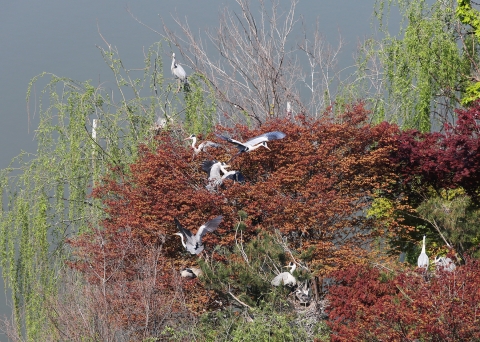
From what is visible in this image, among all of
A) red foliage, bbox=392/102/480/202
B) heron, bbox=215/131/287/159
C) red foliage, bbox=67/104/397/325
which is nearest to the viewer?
heron, bbox=215/131/287/159

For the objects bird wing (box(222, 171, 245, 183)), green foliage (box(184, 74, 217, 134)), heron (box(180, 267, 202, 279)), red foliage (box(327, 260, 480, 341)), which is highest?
green foliage (box(184, 74, 217, 134))

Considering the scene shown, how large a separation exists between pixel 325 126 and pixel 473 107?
7.62ft

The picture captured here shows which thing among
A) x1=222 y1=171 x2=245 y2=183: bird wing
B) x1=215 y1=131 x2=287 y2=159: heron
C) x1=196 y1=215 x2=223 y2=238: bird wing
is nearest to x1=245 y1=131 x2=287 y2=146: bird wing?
x1=215 y1=131 x2=287 y2=159: heron

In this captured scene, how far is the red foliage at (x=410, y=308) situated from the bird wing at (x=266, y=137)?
2656 millimetres

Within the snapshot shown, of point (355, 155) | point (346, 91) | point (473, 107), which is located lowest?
point (355, 155)

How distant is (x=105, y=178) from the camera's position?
1354 cm

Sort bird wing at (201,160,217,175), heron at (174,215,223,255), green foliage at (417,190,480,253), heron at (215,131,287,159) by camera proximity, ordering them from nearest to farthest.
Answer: heron at (174,215,223,255) < green foliage at (417,190,480,253) < heron at (215,131,287,159) < bird wing at (201,160,217,175)

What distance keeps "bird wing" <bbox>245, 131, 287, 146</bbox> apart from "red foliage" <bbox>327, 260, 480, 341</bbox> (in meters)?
2.66

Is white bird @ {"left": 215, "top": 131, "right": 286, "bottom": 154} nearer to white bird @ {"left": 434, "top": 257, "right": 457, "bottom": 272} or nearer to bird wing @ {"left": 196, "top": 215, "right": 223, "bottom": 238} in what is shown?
bird wing @ {"left": 196, "top": 215, "right": 223, "bottom": 238}

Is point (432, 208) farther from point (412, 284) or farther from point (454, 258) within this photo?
point (412, 284)

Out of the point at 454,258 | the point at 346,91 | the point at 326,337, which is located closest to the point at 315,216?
the point at 454,258

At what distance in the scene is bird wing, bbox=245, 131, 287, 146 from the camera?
11.8 metres

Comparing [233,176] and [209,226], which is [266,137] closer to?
[233,176]

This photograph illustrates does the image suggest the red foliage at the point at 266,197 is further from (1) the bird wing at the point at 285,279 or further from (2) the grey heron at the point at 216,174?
(1) the bird wing at the point at 285,279
